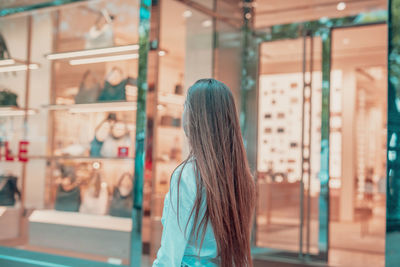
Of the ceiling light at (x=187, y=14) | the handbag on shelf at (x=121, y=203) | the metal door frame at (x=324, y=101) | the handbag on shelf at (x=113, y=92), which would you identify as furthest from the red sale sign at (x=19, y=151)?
the metal door frame at (x=324, y=101)

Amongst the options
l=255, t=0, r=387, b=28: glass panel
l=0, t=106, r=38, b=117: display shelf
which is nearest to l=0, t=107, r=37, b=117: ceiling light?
l=0, t=106, r=38, b=117: display shelf

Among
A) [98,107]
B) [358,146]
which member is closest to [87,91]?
[98,107]

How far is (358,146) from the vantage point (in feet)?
28.6

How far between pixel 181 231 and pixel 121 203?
3.39m

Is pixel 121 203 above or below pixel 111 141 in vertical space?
below

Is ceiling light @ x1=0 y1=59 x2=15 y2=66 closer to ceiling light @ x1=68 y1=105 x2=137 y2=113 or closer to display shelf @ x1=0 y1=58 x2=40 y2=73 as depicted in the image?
display shelf @ x1=0 y1=58 x2=40 y2=73

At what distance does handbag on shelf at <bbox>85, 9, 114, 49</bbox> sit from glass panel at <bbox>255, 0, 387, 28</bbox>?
6.28 feet

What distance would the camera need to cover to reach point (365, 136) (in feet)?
28.8

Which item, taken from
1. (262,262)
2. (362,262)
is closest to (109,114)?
(262,262)

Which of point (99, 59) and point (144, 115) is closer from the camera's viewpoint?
point (144, 115)

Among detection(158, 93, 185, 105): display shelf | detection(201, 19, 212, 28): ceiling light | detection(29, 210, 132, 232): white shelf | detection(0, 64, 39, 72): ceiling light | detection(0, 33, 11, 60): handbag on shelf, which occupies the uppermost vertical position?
detection(201, 19, 212, 28): ceiling light

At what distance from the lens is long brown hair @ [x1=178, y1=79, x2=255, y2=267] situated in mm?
1506

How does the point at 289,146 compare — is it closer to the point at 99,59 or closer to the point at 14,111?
the point at 99,59

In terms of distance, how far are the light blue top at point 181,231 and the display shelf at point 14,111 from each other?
427 centimetres
